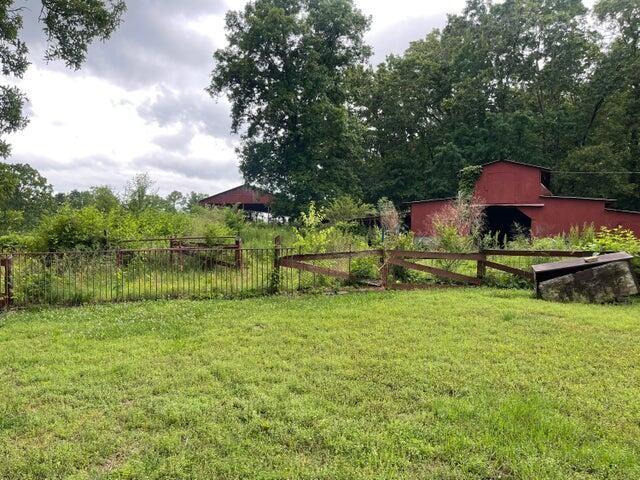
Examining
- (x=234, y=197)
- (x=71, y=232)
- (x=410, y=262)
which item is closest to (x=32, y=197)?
(x=234, y=197)

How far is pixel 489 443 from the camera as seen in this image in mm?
3158

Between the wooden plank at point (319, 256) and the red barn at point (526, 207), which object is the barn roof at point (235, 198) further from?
the wooden plank at point (319, 256)

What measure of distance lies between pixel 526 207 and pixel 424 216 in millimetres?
5895

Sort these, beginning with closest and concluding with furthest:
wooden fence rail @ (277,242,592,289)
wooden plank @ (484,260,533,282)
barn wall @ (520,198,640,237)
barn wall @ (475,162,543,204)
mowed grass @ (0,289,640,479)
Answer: mowed grass @ (0,289,640,479), wooden fence rail @ (277,242,592,289), wooden plank @ (484,260,533,282), barn wall @ (520,198,640,237), barn wall @ (475,162,543,204)

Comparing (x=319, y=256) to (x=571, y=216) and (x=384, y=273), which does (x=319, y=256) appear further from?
(x=571, y=216)

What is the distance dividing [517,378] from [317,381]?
6.75 ft

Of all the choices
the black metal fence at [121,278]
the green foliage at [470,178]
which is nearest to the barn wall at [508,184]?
the green foliage at [470,178]

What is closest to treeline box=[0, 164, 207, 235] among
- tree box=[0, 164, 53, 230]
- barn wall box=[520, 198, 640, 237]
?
tree box=[0, 164, 53, 230]

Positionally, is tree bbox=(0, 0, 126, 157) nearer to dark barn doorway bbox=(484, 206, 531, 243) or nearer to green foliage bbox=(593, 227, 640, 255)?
green foliage bbox=(593, 227, 640, 255)

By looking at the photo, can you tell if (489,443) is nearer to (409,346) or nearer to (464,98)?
(409,346)

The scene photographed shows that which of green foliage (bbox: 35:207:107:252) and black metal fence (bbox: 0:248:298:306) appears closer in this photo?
black metal fence (bbox: 0:248:298:306)

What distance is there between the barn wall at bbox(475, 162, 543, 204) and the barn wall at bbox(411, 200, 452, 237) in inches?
110

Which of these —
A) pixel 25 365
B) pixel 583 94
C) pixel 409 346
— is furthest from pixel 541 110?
pixel 25 365

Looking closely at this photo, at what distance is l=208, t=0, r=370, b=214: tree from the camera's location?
32.0 meters
